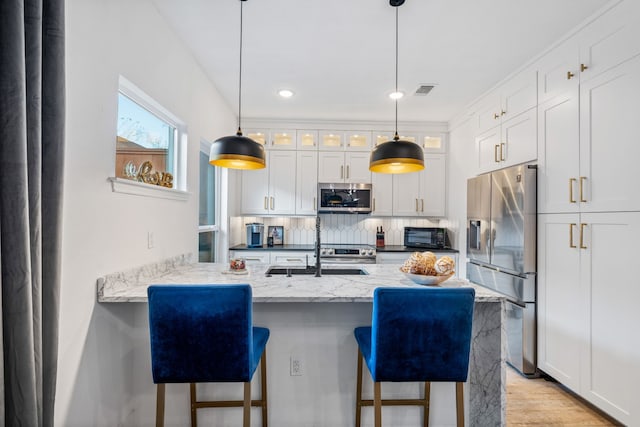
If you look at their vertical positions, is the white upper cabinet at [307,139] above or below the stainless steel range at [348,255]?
above

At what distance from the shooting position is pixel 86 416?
58.6 inches

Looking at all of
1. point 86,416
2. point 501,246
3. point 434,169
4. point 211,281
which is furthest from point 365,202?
point 86,416

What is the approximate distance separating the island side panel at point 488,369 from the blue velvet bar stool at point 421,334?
39 cm

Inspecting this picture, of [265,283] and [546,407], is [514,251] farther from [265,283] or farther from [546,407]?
[265,283]

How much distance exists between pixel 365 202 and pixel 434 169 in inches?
41.3

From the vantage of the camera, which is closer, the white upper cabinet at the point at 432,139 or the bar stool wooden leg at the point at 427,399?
the bar stool wooden leg at the point at 427,399

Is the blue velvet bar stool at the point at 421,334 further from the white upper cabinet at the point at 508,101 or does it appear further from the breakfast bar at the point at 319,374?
the white upper cabinet at the point at 508,101

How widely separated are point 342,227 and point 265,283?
2.76 meters

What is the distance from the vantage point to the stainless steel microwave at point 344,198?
420cm

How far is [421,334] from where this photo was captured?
1377 mm

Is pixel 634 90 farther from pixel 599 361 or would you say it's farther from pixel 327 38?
pixel 327 38

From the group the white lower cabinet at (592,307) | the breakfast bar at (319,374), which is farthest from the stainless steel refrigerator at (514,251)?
the breakfast bar at (319,374)

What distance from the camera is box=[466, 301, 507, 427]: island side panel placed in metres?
1.67

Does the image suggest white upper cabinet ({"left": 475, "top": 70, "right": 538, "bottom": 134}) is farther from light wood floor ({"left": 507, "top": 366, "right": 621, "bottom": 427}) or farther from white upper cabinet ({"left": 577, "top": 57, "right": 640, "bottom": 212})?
light wood floor ({"left": 507, "top": 366, "right": 621, "bottom": 427})
